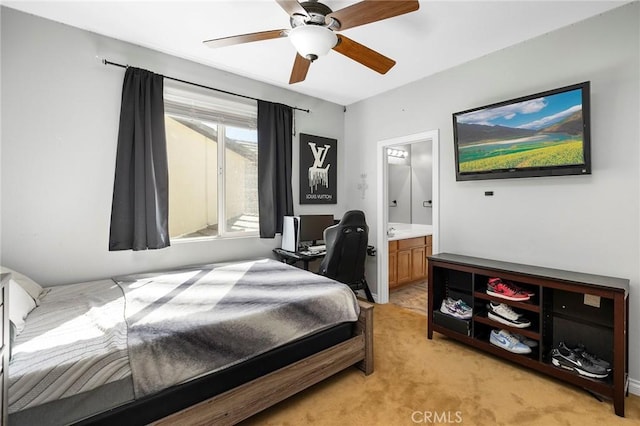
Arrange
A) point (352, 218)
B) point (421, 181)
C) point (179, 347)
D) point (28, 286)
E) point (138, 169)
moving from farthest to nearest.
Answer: point (421, 181) < point (352, 218) < point (138, 169) < point (28, 286) < point (179, 347)

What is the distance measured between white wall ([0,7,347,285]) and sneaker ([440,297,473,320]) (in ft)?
9.06

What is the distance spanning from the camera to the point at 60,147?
2258 millimetres

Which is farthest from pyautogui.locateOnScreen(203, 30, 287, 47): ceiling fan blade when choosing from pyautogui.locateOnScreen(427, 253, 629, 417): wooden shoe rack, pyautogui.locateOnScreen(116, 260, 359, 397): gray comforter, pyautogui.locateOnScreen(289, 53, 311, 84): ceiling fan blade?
pyautogui.locateOnScreen(427, 253, 629, 417): wooden shoe rack

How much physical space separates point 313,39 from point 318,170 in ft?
7.19

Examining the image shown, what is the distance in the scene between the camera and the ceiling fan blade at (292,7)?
60.7 inches

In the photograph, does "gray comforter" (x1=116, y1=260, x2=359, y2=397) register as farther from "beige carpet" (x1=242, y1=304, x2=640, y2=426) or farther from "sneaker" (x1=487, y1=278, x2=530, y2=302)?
"sneaker" (x1=487, y1=278, x2=530, y2=302)

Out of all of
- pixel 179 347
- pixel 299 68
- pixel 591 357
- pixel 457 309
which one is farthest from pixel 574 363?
pixel 299 68

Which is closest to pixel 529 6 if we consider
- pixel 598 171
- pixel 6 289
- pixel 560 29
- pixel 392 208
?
pixel 560 29

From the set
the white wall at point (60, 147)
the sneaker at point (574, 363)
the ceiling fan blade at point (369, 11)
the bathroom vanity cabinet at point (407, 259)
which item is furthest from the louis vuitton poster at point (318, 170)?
the sneaker at point (574, 363)

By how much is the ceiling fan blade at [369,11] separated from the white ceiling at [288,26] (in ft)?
1.35

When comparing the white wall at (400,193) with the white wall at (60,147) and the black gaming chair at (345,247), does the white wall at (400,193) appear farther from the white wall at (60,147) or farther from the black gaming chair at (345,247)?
the white wall at (60,147)

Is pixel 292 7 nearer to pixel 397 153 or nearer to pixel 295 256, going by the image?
pixel 295 256

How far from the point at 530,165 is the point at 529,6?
3.75 ft

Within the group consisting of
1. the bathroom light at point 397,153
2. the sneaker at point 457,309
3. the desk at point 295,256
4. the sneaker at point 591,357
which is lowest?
the sneaker at point 591,357
